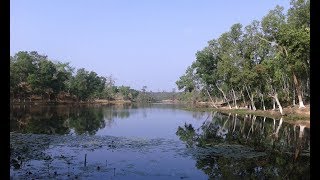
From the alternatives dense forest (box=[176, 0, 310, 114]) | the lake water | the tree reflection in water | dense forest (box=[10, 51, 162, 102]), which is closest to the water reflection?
the lake water

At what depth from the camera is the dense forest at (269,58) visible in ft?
Answer: 145

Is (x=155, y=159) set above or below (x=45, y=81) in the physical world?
below

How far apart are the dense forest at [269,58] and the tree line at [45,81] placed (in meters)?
47.3

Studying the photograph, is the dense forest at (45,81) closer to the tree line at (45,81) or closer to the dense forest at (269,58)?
the tree line at (45,81)

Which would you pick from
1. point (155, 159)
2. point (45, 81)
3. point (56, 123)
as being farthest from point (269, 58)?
point (45, 81)

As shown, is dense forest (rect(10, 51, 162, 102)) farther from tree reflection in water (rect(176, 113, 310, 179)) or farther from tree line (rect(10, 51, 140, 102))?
tree reflection in water (rect(176, 113, 310, 179))

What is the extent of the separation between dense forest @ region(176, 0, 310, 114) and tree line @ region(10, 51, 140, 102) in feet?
155

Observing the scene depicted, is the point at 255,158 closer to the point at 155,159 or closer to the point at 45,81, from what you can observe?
the point at 155,159

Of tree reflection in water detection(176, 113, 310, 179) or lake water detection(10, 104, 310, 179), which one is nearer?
lake water detection(10, 104, 310, 179)

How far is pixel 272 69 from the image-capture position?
178 ft

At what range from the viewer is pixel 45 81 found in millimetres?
101500

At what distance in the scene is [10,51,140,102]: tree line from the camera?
96688mm

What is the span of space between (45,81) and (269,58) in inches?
2725
